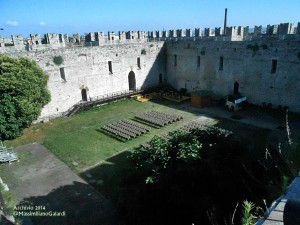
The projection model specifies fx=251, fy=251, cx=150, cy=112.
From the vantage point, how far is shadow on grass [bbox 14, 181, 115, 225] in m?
10.1

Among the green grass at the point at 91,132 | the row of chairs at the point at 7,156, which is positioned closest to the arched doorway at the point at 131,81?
the green grass at the point at 91,132

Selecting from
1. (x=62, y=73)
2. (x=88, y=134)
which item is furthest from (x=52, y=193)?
(x=62, y=73)

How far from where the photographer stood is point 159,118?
2020cm

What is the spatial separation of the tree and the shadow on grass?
8.13 meters

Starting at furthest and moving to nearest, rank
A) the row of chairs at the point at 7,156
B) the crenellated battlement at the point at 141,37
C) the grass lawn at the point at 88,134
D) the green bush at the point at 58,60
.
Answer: the green bush at the point at 58,60 → the crenellated battlement at the point at 141,37 → the grass lawn at the point at 88,134 → the row of chairs at the point at 7,156

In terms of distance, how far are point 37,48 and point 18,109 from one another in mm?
5726

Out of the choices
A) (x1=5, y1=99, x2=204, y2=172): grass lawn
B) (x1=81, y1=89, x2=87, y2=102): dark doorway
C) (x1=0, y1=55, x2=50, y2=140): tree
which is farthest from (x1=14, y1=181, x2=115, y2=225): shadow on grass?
(x1=81, y1=89, x2=87, y2=102): dark doorway

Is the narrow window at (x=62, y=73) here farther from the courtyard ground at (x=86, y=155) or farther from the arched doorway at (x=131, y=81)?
the arched doorway at (x=131, y=81)

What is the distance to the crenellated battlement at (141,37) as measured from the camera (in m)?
19.8

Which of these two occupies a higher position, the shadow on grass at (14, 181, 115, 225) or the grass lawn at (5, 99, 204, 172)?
the grass lawn at (5, 99, 204, 172)

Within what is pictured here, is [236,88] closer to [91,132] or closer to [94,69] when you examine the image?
[94,69]

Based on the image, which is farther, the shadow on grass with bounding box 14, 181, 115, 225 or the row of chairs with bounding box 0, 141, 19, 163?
the row of chairs with bounding box 0, 141, 19, 163

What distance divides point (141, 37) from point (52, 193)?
2000 centimetres

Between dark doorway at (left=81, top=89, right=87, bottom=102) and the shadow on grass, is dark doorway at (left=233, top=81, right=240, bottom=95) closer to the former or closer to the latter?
dark doorway at (left=81, top=89, right=87, bottom=102)
